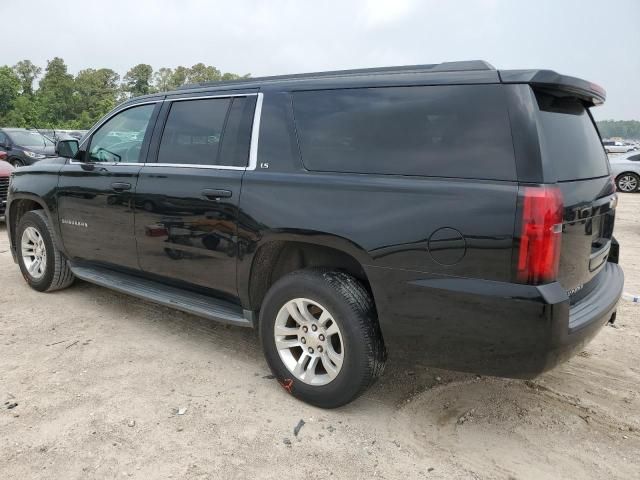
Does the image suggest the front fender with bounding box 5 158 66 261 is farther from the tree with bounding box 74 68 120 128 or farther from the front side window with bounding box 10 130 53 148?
the tree with bounding box 74 68 120 128

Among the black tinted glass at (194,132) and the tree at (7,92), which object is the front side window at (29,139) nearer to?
the black tinted glass at (194,132)

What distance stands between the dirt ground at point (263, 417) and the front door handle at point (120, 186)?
1127 mm

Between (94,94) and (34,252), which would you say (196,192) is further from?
(94,94)

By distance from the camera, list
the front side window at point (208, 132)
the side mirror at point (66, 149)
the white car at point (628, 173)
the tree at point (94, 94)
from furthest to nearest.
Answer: the tree at point (94, 94) < the white car at point (628, 173) < the side mirror at point (66, 149) < the front side window at point (208, 132)

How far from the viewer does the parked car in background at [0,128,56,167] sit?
605 inches

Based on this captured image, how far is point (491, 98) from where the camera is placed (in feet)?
7.84

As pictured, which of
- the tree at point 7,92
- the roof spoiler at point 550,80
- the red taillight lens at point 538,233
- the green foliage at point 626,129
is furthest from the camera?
the green foliage at point 626,129

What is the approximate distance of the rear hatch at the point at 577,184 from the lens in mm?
2408

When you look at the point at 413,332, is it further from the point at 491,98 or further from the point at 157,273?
the point at 157,273

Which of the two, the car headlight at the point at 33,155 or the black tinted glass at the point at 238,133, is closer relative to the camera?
the black tinted glass at the point at 238,133

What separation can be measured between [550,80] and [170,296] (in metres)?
2.74

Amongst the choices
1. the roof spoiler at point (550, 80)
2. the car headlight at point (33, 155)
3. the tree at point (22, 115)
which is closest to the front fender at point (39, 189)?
the roof spoiler at point (550, 80)

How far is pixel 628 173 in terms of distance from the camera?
16.1m

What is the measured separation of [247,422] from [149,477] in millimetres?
619
